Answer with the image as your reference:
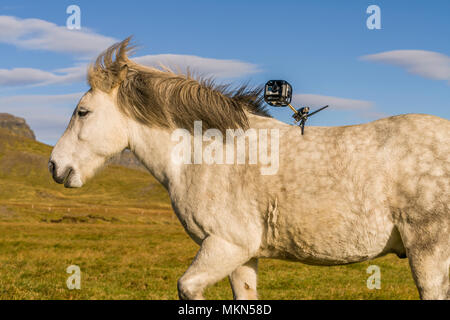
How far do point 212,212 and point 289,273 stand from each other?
45.9 ft

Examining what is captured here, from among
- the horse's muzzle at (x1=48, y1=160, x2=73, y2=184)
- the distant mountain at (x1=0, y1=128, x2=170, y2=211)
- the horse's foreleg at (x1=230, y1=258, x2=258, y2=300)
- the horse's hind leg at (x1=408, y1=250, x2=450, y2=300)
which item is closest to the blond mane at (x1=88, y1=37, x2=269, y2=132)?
the horse's muzzle at (x1=48, y1=160, x2=73, y2=184)

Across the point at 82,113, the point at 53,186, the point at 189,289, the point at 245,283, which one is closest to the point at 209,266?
the point at 189,289

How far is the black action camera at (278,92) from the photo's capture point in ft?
17.7

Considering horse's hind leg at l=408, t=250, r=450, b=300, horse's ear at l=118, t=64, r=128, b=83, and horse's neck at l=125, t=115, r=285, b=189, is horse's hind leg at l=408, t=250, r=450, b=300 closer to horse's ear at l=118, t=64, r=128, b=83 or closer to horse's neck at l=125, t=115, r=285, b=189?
horse's neck at l=125, t=115, r=285, b=189

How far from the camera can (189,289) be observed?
15.3 ft

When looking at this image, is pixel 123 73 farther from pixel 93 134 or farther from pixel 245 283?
pixel 245 283

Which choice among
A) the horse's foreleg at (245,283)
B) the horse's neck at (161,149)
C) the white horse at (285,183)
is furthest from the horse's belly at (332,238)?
the horse's neck at (161,149)

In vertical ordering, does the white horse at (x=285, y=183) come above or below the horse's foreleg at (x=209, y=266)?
above

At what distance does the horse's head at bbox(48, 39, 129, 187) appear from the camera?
5.45 meters

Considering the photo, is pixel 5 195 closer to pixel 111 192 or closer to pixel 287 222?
pixel 111 192

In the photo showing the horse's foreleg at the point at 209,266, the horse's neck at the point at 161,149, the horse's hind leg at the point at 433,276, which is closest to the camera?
the horse's hind leg at the point at 433,276

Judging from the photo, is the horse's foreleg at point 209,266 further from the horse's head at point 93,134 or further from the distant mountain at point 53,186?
the distant mountain at point 53,186

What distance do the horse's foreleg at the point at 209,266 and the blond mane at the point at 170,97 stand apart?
1324 mm
